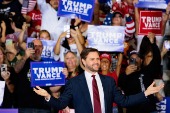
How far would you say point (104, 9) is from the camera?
517 centimetres

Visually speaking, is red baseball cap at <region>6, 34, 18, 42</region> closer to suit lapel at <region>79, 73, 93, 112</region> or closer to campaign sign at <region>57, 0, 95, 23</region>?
campaign sign at <region>57, 0, 95, 23</region>

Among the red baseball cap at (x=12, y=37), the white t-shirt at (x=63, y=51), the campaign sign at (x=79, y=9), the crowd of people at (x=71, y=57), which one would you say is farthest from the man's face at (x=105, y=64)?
the red baseball cap at (x=12, y=37)

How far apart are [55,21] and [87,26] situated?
24.5 inches

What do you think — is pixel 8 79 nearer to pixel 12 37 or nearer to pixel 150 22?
pixel 12 37

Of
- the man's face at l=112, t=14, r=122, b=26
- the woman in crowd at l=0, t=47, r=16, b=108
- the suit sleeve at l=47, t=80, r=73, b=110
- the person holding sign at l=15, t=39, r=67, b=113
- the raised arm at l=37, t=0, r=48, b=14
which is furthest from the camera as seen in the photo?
the raised arm at l=37, t=0, r=48, b=14

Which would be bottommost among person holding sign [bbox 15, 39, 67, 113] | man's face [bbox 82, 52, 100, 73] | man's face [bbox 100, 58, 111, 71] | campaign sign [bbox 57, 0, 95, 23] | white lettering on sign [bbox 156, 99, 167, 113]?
white lettering on sign [bbox 156, 99, 167, 113]

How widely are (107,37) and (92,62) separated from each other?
1665mm

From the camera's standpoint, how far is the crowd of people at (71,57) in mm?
3594

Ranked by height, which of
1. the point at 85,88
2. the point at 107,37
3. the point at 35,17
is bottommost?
the point at 85,88

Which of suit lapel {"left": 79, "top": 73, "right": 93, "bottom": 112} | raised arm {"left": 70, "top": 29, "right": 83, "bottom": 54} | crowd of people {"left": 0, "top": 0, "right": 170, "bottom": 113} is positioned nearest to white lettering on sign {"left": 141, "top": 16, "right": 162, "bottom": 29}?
crowd of people {"left": 0, "top": 0, "right": 170, "bottom": 113}

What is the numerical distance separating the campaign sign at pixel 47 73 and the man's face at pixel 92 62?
1.26m

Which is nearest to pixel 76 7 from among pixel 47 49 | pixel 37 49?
pixel 47 49

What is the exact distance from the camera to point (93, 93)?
2.59 meters

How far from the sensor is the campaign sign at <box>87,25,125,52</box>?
13.8 feet
